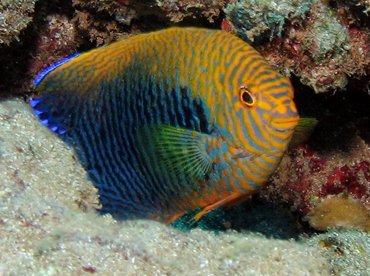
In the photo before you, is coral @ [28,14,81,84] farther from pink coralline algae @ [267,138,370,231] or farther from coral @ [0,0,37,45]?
pink coralline algae @ [267,138,370,231]

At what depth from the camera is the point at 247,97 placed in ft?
8.29

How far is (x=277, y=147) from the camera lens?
2557mm

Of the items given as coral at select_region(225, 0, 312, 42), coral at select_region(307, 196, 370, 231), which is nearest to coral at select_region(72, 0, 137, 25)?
coral at select_region(225, 0, 312, 42)

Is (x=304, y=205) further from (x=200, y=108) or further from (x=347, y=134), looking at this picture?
(x=200, y=108)

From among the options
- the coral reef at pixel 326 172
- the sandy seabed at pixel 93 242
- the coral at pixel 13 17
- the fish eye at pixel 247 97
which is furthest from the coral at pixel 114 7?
the coral reef at pixel 326 172

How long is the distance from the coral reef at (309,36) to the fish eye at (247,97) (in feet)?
3.99

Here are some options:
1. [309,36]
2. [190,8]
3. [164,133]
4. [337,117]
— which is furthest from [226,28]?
[337,117]

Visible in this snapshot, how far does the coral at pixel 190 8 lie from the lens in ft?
12.3

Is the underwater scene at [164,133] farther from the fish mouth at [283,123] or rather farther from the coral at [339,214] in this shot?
the coral at [339,214]

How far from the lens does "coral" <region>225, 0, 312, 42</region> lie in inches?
137

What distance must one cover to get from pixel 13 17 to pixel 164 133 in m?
1.65

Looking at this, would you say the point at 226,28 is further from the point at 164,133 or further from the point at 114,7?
the point at 164,133

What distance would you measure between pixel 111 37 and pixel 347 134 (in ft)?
9.14

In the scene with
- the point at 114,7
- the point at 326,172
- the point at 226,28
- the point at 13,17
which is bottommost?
the point at 326,172
